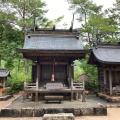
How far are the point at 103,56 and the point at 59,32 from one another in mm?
4976

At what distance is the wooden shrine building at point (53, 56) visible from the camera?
1220cm

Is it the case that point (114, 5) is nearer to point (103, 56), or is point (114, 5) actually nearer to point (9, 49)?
point (103, 56)

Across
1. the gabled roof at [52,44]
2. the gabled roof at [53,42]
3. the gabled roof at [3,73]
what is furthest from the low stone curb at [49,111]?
the gabled roof at [3,73]

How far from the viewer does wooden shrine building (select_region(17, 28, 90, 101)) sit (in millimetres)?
12203

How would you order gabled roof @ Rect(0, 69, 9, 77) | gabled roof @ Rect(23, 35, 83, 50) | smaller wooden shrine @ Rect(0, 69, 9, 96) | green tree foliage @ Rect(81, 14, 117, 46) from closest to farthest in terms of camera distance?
gabled roof @ Rect(23, 35, 83, 50), smaller wooden shrine @ Rect(0, 69, 9, 96), gabled roof @ Rect(0, 69, 9, 77), green tree foliage @ Rect(81, 14, 117, 46)

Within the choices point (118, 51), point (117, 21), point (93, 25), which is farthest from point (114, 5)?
point (118, 51)

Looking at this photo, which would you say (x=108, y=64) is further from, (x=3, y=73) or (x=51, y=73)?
(x=3, y=73)

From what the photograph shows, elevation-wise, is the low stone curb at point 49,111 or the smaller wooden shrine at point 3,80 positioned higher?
the smaller wooden shrine at point 3,80

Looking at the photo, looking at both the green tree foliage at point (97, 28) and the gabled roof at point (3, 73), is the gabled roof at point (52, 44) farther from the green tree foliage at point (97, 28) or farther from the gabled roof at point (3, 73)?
the gabled roof at point (3, 73)

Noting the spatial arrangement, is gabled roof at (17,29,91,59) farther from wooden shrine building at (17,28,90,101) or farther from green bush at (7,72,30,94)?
green bush at (7,72,30,94)

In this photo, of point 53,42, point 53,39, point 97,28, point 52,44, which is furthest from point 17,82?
point 97,28

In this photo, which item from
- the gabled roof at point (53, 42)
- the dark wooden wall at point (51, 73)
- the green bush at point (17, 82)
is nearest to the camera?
the gabled roof at point (53, 42)

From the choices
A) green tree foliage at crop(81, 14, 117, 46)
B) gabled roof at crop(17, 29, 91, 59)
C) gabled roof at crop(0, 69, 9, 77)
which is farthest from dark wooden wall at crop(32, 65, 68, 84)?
green tree foliage at crop(81, 14, 117, 46)

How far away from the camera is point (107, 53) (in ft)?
54.6
